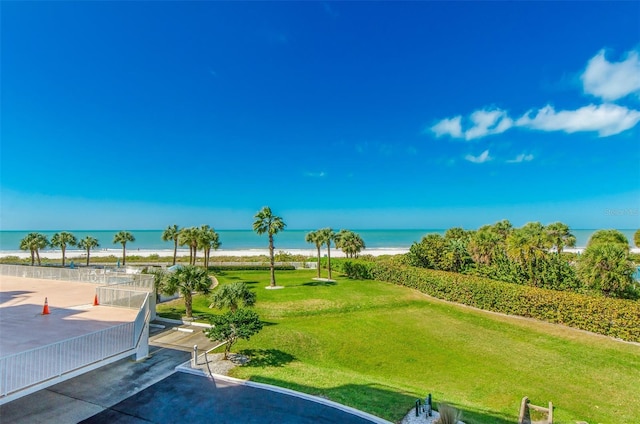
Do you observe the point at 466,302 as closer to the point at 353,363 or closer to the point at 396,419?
the point at 353,363

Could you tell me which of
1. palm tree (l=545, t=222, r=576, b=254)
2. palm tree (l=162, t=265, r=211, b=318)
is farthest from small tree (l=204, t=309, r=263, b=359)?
palm tree (l=545, t=222, r=576, b=254)

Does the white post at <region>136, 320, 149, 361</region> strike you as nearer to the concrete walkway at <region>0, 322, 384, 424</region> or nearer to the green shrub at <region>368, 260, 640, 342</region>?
the concrete walkway at <region>0, 322, 384, 424</region>

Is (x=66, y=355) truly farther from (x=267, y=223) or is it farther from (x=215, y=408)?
(x=267, y=223)

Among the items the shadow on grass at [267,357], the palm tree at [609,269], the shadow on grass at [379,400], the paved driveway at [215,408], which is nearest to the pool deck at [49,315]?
the paved driveway at [215,408]

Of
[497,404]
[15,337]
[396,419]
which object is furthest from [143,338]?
[497,404]

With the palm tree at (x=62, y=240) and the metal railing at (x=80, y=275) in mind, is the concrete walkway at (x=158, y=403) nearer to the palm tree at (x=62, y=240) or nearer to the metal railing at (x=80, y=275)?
the metal railing at (x=80, y=275)

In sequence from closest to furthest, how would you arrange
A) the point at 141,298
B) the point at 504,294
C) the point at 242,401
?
the point at 242,401, the point at 141,298, the point at 504,294
